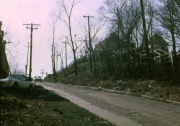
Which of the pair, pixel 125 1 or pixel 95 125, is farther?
pixel 125 1

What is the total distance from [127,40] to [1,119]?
27062 millimetres

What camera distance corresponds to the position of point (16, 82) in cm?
2362

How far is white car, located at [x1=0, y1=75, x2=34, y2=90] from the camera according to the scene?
22.4 metres

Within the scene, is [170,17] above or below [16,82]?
above

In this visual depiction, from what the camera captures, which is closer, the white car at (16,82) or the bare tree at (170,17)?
the bare tree at (170,17)

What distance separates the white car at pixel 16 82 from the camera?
22.4 m

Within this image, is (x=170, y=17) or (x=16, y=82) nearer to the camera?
(x=170, y=17)

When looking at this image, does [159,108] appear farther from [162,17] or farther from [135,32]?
[135,32]

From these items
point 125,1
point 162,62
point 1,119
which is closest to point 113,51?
point 125,1

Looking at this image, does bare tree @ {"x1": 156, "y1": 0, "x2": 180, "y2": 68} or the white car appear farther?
the white car

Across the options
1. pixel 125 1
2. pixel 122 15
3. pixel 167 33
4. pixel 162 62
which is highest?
pixel 125 1

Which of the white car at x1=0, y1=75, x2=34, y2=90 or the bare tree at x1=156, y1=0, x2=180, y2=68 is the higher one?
the bare tree at x1=156, y1=0, x2=180, y2=68

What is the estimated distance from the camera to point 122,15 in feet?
119

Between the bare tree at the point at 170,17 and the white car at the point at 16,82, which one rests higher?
the bare tree at the point at 170,17
